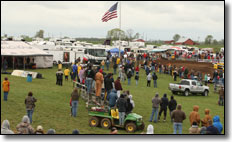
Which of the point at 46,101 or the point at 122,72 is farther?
the point at 122,72

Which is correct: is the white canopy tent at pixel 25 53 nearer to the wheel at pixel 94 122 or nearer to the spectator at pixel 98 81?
the spectator at pixel 98 81

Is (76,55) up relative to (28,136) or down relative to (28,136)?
up

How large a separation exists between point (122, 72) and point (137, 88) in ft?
12.7

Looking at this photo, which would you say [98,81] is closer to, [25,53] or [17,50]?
[25,53]

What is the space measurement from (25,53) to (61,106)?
20.4m

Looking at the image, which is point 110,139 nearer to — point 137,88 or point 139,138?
point 139,138

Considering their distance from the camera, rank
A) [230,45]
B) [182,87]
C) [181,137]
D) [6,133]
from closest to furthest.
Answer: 1. [6,133]
2. [181,137]
3. [230,45]
4. [182,87]

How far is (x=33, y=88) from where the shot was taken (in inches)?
1029

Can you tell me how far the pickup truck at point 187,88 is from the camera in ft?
101

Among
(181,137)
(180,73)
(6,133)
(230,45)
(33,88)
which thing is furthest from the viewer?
(180,73)

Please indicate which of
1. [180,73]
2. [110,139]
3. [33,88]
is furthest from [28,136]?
[180,73]

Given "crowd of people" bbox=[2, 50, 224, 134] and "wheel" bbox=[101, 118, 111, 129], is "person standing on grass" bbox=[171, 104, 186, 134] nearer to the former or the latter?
"crowd of people" bbox=[2, 50, 224, 134]

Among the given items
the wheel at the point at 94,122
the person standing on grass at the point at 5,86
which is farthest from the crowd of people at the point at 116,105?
the wheel at the point at 94,122

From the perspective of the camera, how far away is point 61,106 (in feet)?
69.1
